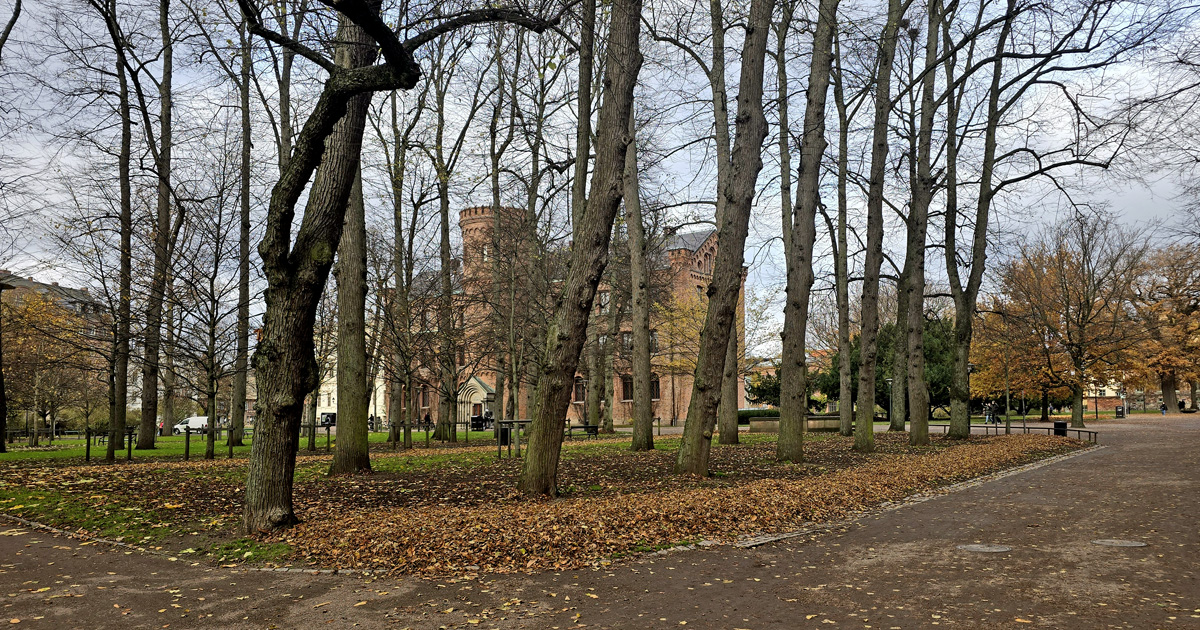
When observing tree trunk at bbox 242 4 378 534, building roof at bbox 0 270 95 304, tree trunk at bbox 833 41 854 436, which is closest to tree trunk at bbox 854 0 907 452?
tree trunk at bbox 833 41 854 436

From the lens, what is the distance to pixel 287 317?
748 centimetres

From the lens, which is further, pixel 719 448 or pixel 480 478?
pixel 719 448

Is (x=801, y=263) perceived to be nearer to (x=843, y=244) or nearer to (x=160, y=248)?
(x=843, y=244)

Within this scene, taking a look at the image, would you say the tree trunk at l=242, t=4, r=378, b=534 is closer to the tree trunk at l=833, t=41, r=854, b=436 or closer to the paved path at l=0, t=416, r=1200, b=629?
the paved path at l=0, t=416, r=1200, b=629

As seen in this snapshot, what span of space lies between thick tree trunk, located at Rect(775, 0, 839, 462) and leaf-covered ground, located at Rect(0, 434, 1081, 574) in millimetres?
913

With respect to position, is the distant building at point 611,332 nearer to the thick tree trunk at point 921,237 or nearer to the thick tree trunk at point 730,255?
the thick tree trunk at point 921,237

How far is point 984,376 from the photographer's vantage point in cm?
4381

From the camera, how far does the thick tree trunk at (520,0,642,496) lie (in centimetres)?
912

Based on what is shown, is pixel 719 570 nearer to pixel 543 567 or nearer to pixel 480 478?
pixel 543 567

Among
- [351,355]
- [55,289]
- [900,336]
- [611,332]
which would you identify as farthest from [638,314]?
[55,289]

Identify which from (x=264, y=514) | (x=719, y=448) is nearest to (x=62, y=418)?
(x=719, y=448)

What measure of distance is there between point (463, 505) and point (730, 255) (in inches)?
214

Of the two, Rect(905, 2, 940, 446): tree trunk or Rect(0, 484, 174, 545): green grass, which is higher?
Rect(905, 2, 940, 446): tree trunk

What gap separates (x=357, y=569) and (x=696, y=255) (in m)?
43.1
